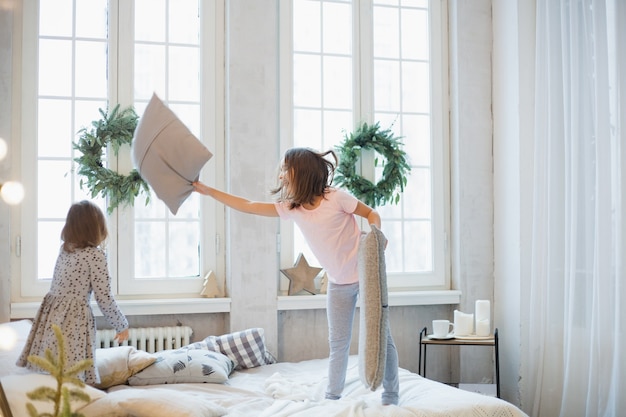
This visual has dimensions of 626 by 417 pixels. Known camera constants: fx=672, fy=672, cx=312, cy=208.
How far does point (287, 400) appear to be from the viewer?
2.91m

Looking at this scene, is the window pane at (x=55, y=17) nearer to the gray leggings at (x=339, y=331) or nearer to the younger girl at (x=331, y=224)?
the younger girl at (x=331, y=224)

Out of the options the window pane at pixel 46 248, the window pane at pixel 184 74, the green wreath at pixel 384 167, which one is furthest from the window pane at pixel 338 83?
the window pane at pixel 46 248

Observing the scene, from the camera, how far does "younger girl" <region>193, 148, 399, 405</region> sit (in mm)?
2963

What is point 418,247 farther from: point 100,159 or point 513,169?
point 100,159

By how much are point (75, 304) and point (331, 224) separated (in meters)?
1.15

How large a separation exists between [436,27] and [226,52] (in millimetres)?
1439

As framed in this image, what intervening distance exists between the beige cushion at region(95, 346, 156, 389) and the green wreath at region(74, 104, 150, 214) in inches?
36.8

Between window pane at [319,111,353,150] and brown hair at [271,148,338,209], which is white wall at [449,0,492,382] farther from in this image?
brown hair at [271,148,338,209]

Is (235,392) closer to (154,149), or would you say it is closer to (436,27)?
(154,149)

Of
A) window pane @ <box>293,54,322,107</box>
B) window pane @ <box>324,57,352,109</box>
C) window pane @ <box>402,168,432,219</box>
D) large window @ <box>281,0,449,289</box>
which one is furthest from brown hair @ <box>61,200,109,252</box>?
window pane @ <box>402,168,432,219</box>

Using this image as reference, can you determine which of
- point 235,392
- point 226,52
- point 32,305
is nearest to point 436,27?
Result: point 226,52

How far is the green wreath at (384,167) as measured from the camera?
4172mm

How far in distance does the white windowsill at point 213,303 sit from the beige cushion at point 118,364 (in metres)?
0.51

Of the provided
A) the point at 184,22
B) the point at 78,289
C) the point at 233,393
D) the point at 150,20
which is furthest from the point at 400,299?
the point at 150,20
